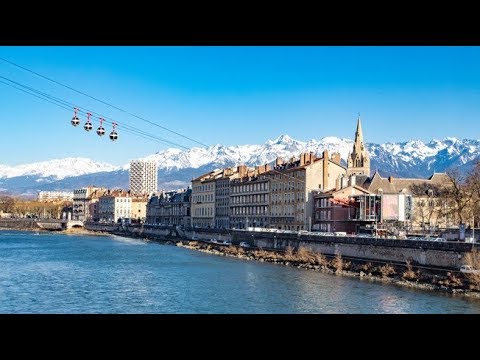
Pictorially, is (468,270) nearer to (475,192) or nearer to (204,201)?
(475,192)

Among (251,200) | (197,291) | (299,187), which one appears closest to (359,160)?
(251,200)

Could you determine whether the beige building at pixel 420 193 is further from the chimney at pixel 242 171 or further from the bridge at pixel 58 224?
the bridge at pixel 58 224

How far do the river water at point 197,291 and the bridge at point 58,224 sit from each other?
61.4 metres

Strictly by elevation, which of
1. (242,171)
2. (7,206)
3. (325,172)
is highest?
(242,171)

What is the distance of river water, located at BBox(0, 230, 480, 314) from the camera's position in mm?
19031

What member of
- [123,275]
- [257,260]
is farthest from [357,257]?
[123,275]

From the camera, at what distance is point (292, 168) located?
5028 cm

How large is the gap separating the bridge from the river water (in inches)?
2417

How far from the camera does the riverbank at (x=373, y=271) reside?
23.3m

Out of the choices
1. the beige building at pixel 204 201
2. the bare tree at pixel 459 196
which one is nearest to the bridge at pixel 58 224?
the beige building at pixel 204 201

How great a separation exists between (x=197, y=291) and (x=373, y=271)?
9386 millimetres

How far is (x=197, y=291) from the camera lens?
2300cm
